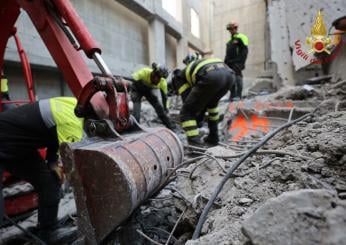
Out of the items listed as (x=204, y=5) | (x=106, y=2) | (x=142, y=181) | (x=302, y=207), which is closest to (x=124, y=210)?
(x=142, y=181)

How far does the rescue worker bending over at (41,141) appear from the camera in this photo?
1825mm

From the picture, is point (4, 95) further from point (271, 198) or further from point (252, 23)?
point (252, 23)

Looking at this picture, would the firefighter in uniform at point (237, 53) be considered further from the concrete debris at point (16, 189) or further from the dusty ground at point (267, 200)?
the concrete debris at point (16, 189)

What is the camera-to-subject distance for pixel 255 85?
334 inches

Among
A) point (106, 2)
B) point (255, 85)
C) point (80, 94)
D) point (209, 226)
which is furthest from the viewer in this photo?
point (255, 85)

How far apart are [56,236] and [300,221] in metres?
1.90

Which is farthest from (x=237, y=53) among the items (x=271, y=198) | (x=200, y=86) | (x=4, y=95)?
(x=271, y=198)

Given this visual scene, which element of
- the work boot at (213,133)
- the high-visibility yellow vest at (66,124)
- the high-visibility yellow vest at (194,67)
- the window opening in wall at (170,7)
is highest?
the window opening in wall at (170,7)

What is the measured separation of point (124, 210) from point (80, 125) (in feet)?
2.45

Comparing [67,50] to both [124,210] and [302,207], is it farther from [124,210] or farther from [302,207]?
[302,207]

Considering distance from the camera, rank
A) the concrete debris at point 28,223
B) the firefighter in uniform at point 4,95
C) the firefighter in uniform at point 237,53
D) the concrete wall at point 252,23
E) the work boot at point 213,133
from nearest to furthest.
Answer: the concrete debris at point 28,223 < the firefighter in uniform at point 4,95 < the work boot at point 213,133 < the firefighter in uniform at point 237,53 < the concrete wall at point 252,23

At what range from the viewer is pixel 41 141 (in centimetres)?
196

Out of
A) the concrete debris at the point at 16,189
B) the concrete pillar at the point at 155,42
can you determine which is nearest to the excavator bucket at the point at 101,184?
the concrete debris at the point at 16,189

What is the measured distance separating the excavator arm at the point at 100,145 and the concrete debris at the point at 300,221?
72 centimetres
